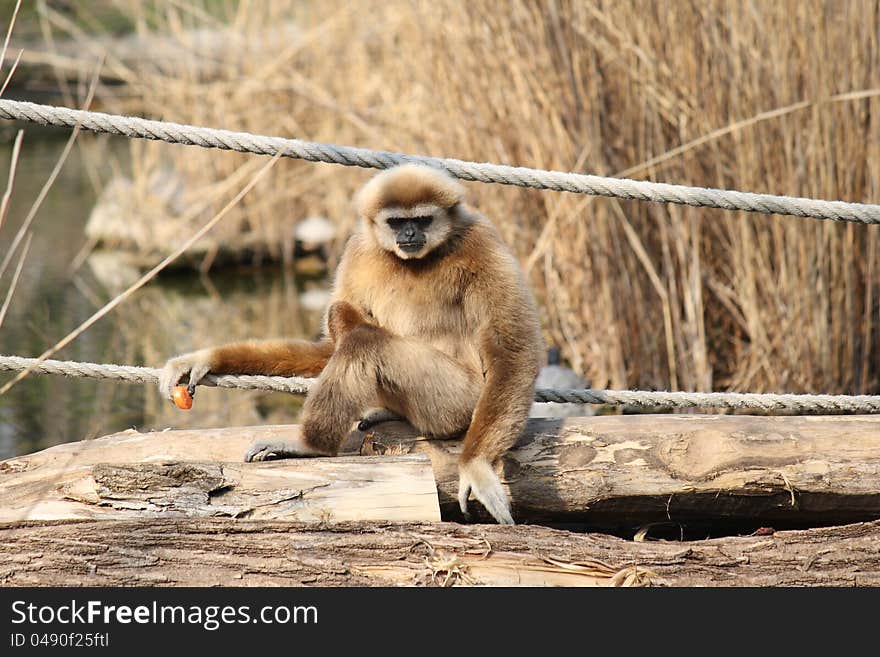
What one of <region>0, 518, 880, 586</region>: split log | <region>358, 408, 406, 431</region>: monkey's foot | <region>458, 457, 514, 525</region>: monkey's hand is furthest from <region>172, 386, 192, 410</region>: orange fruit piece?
<region>458, 457, 514, 525</region>: monkey's hand

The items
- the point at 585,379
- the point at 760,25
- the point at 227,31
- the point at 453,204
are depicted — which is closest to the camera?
the point at 453,204

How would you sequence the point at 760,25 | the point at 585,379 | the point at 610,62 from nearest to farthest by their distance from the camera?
1. the point at 760,25
2. the point at 610,62
3. the point at 585,379

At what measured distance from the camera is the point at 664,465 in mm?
3336

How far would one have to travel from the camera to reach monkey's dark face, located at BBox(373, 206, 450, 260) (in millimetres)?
3400

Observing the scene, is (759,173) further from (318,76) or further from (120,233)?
(120,233)

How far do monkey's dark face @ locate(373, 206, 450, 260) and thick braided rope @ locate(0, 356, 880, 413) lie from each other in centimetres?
56

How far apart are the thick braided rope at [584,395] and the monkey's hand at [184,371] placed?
3cm

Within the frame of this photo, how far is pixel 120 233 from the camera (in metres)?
11.2

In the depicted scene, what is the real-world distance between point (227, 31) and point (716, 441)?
25.4 ft

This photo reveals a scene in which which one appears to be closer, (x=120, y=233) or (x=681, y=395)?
(x=681, y=395)

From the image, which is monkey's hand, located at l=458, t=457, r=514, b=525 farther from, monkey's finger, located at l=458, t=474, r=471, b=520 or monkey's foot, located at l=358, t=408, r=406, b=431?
monkey's foot, located at l=358, t=408, r=406, b=431

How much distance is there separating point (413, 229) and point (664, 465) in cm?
114

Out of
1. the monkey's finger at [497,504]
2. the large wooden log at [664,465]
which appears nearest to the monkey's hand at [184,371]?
the large wooden log at [664,465]

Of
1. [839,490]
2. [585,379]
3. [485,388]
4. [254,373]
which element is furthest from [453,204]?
[585,379]
